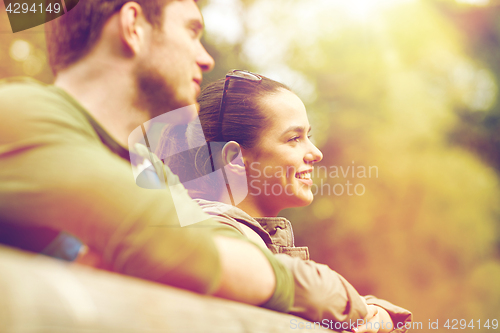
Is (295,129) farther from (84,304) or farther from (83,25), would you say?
(84,304)

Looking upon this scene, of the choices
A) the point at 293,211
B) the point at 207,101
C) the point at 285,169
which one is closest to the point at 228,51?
the point at 293,211

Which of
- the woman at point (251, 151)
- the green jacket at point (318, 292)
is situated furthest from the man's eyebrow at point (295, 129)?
the green jacket at point (318, 292)

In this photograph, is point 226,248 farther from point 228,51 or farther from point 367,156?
point 367,156

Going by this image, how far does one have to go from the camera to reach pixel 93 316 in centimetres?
23

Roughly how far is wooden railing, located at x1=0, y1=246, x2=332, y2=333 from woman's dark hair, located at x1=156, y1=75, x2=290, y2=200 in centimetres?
71

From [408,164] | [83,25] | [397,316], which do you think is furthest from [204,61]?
[408,164]

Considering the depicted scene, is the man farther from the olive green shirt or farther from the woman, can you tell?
the woman

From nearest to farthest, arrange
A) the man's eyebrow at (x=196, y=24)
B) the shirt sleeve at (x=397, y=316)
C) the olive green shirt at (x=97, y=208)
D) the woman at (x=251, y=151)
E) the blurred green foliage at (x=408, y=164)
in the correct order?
Result: the olive green shirt at (x=97, y=208) < the man's eyebrow at (x=196, y=24) < the shirt sleeve at (x=397, y=316) < the woman at (x=251, y=151) < the blurred green foliage at (x=408, y=164)

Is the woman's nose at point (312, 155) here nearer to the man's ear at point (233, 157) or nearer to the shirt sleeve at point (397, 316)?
the man's ear at point (233, 157)

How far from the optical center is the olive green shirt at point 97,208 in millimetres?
361

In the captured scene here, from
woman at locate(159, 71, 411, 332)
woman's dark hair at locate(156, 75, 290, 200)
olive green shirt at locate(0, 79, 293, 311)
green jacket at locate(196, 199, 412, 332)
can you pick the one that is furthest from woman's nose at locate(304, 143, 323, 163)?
olive green shirt at locate(0, 79, 293, 311)

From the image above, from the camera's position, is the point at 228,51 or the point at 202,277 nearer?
the point at 202,277

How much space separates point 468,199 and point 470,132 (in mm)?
782

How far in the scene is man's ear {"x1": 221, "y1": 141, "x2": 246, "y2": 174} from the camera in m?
1.00
